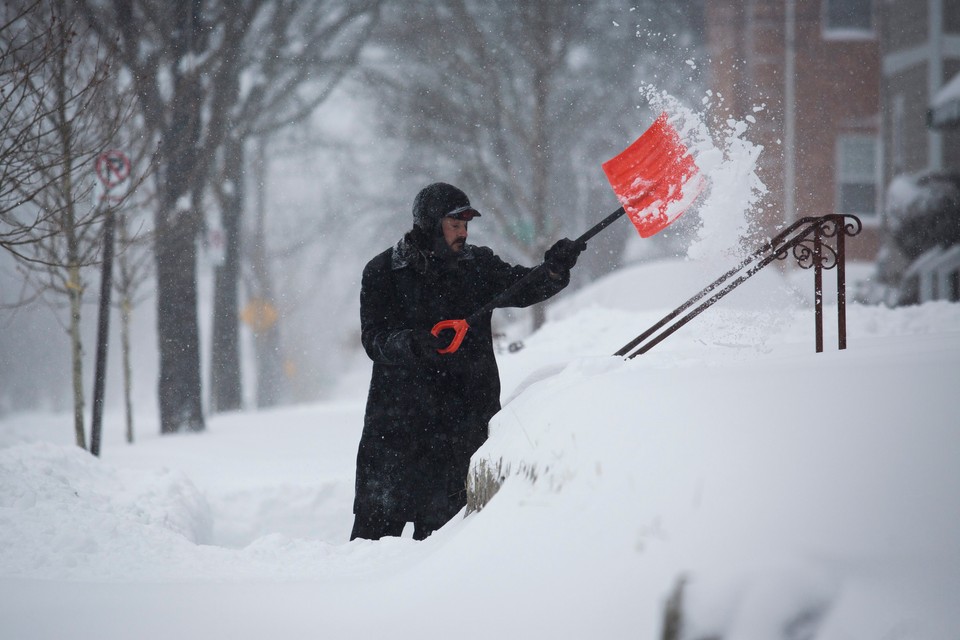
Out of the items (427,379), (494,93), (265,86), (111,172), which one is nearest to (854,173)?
(494,93)

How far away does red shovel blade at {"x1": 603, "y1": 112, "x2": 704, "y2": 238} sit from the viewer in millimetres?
3906

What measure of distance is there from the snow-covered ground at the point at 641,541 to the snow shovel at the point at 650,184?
0.47 meters

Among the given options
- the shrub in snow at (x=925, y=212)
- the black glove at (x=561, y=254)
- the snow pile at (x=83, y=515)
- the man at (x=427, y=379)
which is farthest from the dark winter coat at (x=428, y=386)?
the shrub in snow at (x=925, y=212)

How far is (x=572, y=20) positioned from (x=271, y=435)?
9156mm

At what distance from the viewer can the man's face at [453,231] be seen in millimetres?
4219

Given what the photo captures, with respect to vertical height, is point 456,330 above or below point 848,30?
below

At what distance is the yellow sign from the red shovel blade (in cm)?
1886

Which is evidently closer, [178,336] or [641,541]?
[641,541]

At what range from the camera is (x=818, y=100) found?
18.1 meters

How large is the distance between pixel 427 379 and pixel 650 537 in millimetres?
2062

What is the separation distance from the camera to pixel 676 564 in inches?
92.7

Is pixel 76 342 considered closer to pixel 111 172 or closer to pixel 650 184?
pixel 111 172

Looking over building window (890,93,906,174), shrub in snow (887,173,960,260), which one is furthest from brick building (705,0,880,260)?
shrub in snow (887,173,960,260)

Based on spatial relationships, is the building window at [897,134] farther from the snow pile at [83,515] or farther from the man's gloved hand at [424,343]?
the man's gloved hand at [424,343]
